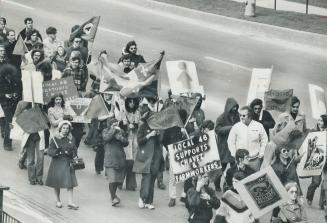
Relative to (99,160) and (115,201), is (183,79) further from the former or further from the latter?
(115,201)

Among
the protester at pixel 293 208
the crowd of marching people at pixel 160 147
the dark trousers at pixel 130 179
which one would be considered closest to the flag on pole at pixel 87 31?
the crowd of marching people at pixel 160 147

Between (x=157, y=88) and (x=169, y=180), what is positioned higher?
(x=157, y=88)

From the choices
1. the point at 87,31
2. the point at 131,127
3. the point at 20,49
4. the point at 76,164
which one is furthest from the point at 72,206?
the point at 87,31

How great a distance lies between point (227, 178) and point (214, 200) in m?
0.86

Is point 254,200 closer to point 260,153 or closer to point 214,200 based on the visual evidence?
point 214,200

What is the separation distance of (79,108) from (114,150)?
65.8 inches

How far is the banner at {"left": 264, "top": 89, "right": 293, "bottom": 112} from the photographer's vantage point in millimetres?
20859

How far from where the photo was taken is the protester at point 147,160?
20125mm

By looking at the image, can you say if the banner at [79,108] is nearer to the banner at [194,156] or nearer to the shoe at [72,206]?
the shoe at [72,206]

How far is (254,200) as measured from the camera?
58.2 ft

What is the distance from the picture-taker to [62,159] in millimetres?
19922

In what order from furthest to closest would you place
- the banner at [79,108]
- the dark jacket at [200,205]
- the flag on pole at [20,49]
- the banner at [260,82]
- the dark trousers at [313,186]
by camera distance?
the flag on pole at [20,49], the banner at [79,108], the banner at [260,82], the dark trousers at [313,186], the dark jacket at [200,205]

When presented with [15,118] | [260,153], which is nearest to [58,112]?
[15,118]

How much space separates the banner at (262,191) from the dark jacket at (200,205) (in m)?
0.63
